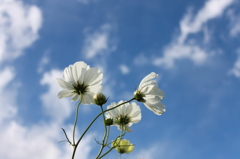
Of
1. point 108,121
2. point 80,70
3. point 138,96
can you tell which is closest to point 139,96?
point 138,96

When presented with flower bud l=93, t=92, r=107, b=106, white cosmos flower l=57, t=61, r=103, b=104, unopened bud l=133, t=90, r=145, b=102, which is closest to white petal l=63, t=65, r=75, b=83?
white cosmos flower l=57, t=61, r=103, b=104

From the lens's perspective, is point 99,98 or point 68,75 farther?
point 68,75

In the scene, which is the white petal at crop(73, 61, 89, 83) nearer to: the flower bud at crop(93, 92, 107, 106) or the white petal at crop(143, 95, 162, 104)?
the flower bud at crop(93, 92, 107, 106)

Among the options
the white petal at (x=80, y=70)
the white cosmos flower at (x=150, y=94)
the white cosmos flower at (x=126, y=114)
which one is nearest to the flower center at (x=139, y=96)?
the white cosmos flower at (x=150, y=94)

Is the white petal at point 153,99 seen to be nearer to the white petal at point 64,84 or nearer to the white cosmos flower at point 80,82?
the white cosmos flower at point 80,82

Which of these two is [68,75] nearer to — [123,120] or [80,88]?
[80,88]
